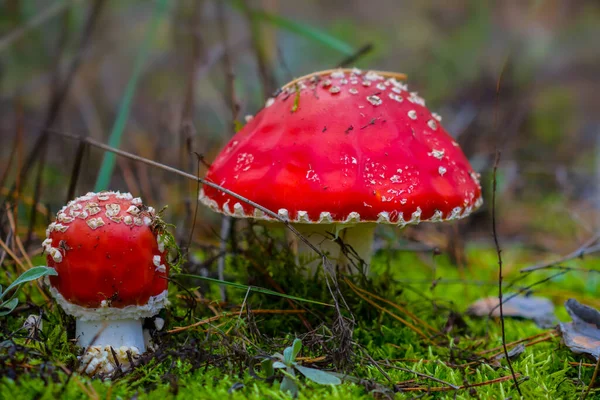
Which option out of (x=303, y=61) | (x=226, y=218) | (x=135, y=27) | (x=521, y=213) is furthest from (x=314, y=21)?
(x=226, y=218)

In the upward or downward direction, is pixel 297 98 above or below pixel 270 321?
above

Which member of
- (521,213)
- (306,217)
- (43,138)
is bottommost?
(521,213)

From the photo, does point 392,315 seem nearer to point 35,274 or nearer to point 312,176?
point 312,176

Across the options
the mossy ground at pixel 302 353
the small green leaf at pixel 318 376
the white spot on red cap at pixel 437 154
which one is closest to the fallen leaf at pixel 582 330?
the mossy ground at pixel 302 353

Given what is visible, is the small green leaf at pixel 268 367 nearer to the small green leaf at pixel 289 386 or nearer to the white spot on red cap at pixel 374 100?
the small green leaf at pixel 289 386

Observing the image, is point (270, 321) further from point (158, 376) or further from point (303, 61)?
point (303, 61)
